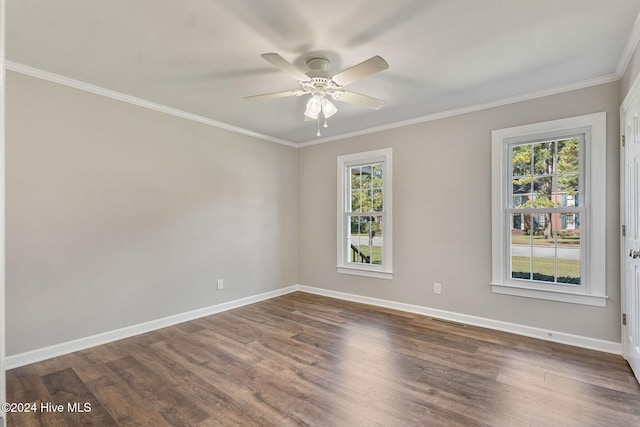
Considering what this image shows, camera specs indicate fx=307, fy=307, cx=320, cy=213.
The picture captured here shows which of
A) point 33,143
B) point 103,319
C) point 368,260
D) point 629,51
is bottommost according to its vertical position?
point 103,319

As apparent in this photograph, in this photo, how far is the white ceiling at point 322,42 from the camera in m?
1.92

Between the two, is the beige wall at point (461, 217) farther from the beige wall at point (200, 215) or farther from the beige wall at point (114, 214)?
the beige wall at point (114, 214)

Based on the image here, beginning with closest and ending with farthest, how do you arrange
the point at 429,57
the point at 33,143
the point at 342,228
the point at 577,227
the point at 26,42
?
1. the point at 26,42
2. the point at 429,57
3. the point at 33,143
4. the point at 577,227
5. the point at 342,228

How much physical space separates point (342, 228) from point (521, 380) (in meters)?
2.89

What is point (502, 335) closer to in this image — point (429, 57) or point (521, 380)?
point (521, 380)

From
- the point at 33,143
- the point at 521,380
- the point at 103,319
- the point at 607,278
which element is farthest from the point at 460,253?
the point at 33,143

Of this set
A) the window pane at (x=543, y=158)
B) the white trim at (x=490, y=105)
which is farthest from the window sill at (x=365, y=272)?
the window pane at (x=543, y=158)

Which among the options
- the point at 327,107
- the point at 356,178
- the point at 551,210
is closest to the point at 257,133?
the point at 356,178

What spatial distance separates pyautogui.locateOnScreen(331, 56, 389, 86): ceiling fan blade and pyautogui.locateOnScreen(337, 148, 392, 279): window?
2.05 metres

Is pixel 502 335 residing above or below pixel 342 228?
below

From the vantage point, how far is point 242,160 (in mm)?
4441

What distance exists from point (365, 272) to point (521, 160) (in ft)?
7.80

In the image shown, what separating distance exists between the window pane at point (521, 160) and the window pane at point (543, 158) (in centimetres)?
5

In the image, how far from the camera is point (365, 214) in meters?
4.56
